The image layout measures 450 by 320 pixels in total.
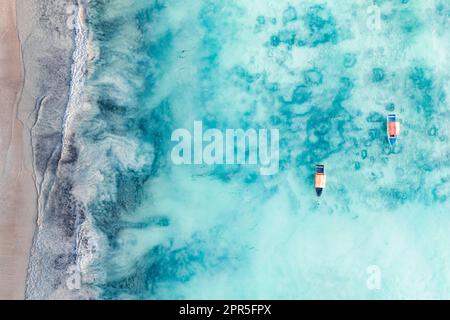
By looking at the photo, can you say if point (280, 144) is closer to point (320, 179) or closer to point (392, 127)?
point (320, 179)

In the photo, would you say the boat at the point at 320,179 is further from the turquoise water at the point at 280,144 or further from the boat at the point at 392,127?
the boat at the point at 392,127

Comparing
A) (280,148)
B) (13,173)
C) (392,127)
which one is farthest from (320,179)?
(13,173)

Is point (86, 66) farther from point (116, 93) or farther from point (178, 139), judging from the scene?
point (178, 139)

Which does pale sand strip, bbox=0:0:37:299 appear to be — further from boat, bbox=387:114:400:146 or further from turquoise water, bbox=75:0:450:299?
boat, bbox=387:114:400:146

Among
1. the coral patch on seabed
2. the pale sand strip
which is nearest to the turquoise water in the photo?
the coral patch on seabed

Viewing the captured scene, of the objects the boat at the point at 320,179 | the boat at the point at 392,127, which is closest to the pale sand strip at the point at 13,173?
the boat at the point at 320,179
